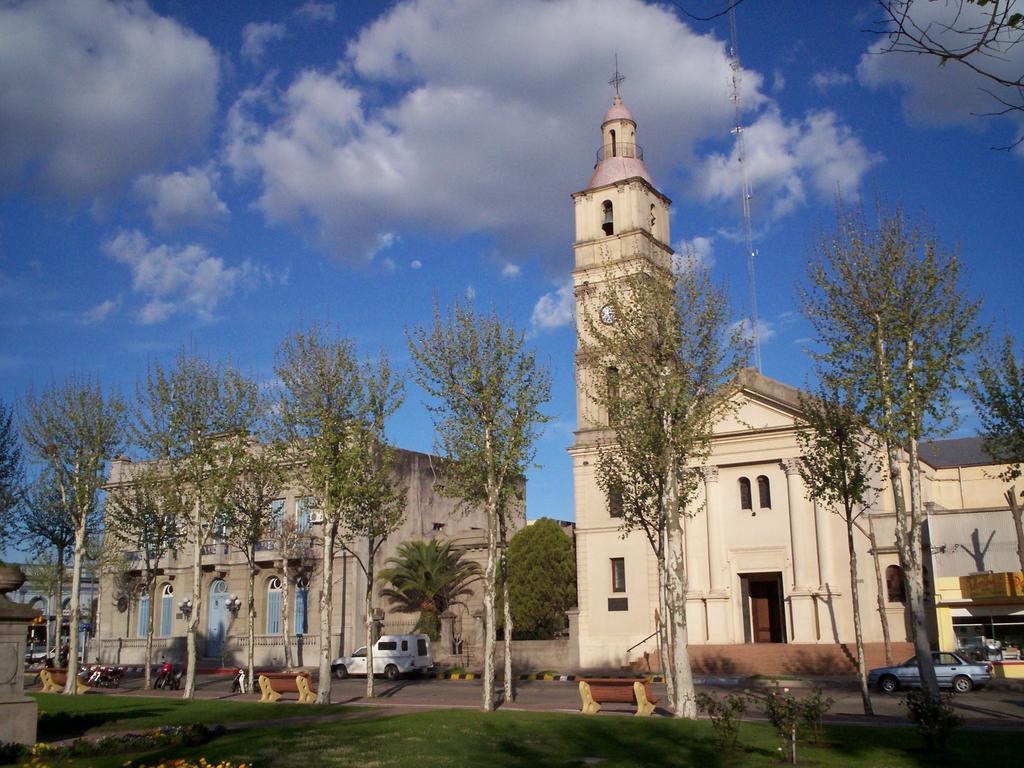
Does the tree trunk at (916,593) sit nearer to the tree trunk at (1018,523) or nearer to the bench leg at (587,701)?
the bench leg at (587,701)

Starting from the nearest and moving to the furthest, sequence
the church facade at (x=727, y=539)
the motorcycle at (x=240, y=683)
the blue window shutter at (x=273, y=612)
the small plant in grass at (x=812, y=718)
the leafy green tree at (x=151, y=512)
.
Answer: the small plant in grass at (x=812, y=718) < the leafy green tree at (x=151, y=512) < the motorcycle at (x=240, y=683) < the church facade at (x=727, y=539) < the blue window shutter at (x=273, y=612)

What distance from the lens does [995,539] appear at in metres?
37.1

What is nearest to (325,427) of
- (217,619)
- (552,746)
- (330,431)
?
(330,431)

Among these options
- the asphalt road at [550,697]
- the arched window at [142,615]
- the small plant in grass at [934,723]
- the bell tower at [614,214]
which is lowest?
the asphalt road at [550,697]

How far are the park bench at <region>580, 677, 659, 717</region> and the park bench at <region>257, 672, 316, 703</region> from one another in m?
9.88

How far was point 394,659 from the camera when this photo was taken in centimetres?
4206

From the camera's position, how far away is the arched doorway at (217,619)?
2041 inches

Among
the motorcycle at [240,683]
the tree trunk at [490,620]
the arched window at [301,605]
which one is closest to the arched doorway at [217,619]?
the arched window at [301,605]

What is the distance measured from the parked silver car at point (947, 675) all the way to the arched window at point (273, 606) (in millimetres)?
31053

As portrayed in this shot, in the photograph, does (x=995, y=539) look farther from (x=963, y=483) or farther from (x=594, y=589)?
(x=963, y=483)

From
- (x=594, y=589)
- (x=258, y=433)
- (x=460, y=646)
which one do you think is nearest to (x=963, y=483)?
(x=594, y=589)

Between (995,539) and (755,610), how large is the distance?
11063 mm

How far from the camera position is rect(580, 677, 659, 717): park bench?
23219 mm

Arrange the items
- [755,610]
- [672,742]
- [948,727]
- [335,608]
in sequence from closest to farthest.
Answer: [948,727]
[672,742]
[755,610]
[335,608]
